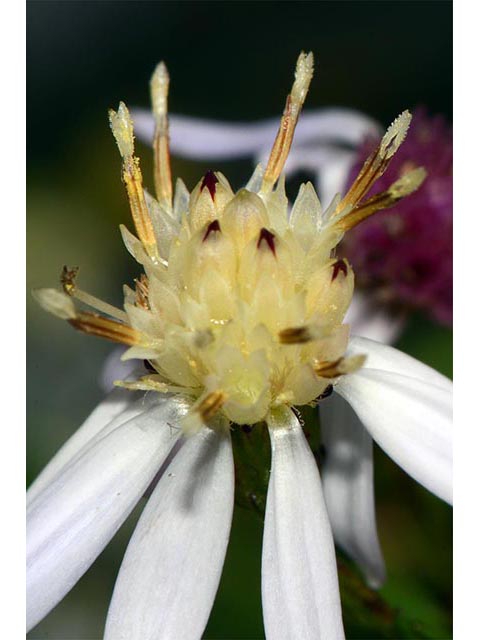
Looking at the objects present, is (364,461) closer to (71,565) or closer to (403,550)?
(71,565)

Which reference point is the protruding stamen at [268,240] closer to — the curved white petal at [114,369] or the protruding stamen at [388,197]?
the protruding stamen at [388,197]

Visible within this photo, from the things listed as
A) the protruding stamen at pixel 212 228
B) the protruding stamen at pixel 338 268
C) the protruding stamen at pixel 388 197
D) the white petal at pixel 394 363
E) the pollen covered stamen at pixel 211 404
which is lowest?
the pollen covered stamen at pixel 211 404

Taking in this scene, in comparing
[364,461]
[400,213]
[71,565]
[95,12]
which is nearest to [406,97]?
→ [400,213]

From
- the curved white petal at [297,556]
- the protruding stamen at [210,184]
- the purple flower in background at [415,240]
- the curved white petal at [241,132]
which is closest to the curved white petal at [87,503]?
the curved white petal at [297,556]

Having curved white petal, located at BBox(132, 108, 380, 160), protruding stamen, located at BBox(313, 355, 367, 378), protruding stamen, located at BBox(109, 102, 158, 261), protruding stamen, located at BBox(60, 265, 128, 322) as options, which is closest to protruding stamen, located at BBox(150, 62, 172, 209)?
protruding stamen, located at BBox(109, 102, 158, 261)

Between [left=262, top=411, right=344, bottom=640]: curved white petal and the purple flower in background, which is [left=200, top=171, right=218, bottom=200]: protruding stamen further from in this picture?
the purple flower in background

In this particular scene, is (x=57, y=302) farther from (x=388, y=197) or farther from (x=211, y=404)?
(x=388, y=197)
